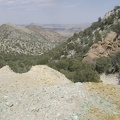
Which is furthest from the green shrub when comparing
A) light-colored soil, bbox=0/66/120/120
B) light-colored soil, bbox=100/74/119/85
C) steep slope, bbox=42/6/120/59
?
light-colored soil, bbox=0/66/120/120

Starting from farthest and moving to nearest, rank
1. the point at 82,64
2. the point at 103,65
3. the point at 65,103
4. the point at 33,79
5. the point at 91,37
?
1. the point at 91,37
2. the point at 82,64
3. the point at 103,65
4. the point at 33,79
5. the point at 65,103

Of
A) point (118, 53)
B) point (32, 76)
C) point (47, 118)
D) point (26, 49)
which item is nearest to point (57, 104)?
point (47, 118)

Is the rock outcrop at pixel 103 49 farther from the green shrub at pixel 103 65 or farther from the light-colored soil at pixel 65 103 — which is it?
the light-colored soil at pixel 65 103

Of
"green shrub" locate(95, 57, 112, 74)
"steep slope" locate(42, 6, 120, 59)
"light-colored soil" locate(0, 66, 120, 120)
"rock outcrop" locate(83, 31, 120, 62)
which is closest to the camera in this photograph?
"light-colored soil" locate(0, 66, 120, 120)

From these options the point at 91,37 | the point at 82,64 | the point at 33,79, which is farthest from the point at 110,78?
the point at 91,37

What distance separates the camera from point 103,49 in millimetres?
69500

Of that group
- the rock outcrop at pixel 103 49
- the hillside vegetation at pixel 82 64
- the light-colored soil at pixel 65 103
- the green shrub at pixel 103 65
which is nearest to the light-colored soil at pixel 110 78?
the hillside vegetation at pixel 82 64

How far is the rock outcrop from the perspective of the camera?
68500 millimetres

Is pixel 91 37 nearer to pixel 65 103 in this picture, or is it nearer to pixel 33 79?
pixel 33 79

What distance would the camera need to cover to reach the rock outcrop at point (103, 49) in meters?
68.5

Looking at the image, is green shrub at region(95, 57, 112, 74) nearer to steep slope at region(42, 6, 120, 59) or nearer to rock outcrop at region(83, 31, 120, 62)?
rock outcrop at region(83, 31, 120, 62)

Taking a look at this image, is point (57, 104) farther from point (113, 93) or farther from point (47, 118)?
point (113, 93)

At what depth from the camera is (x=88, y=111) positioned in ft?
50.0

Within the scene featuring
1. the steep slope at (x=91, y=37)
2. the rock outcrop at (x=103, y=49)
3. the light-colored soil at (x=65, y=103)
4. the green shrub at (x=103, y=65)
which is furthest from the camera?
the steep slope at (x=91, y=37)
